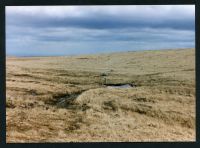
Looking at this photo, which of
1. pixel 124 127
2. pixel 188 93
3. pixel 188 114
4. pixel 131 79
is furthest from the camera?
pixel 131 79

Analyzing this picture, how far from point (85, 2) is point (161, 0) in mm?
1263

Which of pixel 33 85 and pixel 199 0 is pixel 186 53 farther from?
pixel 199 0

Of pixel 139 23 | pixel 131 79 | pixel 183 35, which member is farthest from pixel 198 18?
pixel 139 23

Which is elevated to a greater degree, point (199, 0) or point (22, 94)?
point (199, 0)

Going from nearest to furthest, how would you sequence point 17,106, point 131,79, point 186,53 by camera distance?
point 17,106
point 131,79
point 186,53

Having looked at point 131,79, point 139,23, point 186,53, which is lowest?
point 131,79

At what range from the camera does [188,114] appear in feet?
63.5

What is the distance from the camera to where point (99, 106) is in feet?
64.0

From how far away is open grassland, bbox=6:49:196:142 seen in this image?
1598 cm

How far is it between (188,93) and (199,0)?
1748 centimetres

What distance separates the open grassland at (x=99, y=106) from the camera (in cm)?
1598

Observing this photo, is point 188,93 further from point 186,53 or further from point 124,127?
point 186,53

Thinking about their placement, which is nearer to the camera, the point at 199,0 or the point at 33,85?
the point at 199,0

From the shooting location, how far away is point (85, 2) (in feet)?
22.6
